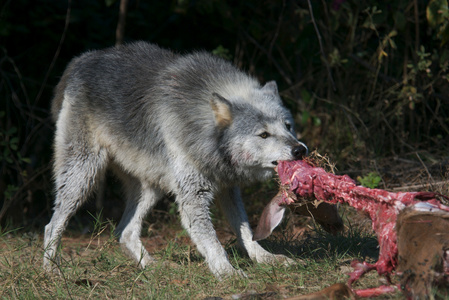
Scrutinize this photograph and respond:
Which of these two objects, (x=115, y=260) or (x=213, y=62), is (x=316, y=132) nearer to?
(x=213, y=62)

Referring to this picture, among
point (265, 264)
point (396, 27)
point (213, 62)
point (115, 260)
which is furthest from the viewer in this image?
point (396, 27)

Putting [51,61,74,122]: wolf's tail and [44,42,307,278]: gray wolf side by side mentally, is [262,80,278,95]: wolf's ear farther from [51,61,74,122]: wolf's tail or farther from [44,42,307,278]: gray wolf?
[51,61,74,122]: wolf's tail

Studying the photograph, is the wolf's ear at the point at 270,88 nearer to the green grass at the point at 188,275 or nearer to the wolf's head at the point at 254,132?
the wolf's head at the point at 254,132

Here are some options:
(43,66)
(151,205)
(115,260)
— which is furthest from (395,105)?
(43,66)

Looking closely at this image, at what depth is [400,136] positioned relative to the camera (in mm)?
6559

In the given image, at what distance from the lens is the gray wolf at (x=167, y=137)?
4.30m

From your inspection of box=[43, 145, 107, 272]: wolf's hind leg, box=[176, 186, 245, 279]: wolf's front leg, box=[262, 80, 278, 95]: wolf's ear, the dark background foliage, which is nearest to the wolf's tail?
box=[43, 145, 107, 272]: wolf's hind leg

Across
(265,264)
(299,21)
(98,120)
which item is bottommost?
(265,264)

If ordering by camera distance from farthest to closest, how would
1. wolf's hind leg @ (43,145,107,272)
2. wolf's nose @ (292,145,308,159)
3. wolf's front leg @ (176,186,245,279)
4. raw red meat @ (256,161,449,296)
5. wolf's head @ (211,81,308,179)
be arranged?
wolf's hind leg @ (43,145,107,272), wolf's front leg @ (176,186,245,279), wolf's head @ (211,81,308,179), wolf's nose @ (292,145,308,159), raw red meat @ (256,161,449,296)

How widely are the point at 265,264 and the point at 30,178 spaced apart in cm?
392

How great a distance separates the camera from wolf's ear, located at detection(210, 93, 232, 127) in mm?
4328

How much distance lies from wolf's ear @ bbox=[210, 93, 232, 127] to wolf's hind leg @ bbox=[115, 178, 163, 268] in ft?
4.31

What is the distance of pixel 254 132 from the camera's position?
4.22m

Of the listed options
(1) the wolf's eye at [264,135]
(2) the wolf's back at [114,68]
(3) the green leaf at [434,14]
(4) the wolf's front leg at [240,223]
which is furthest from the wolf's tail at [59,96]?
(3) the green leaf at [434,14]
